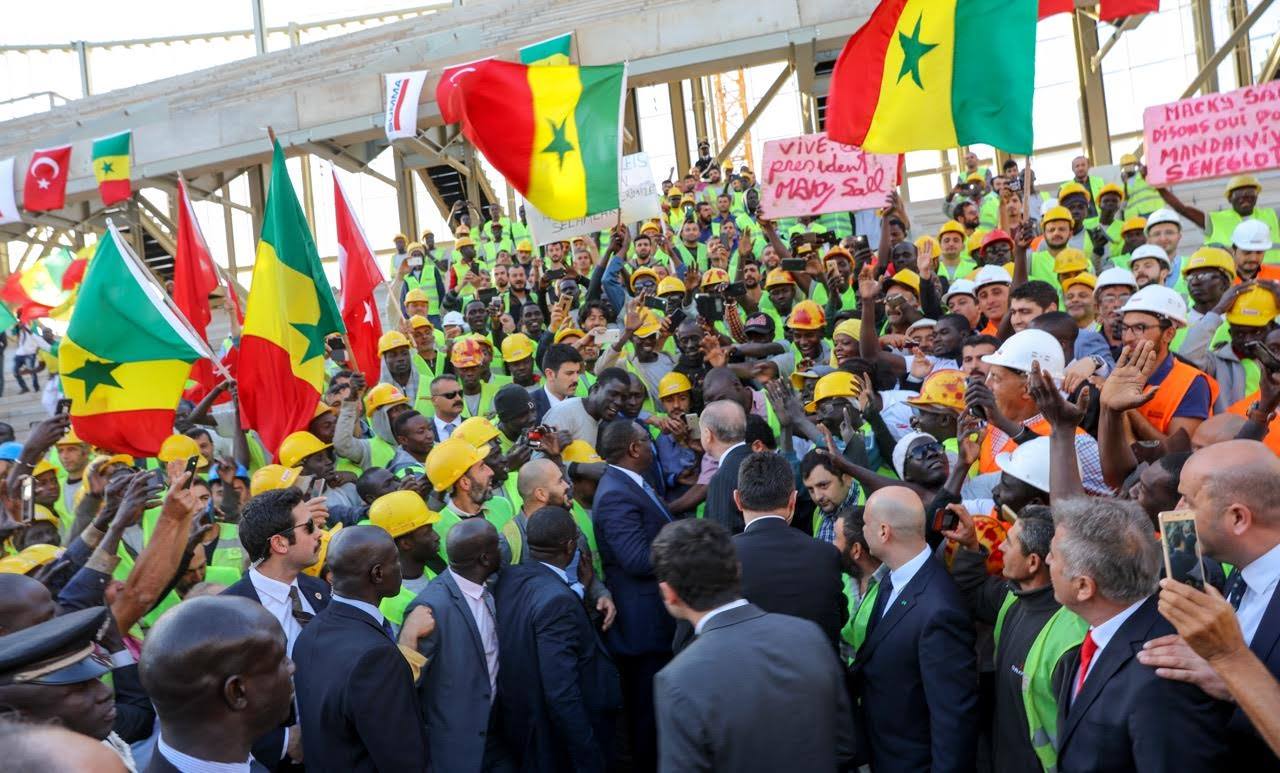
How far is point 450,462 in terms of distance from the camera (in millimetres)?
6203

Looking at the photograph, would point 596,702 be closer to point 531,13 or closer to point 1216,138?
point 1216,138

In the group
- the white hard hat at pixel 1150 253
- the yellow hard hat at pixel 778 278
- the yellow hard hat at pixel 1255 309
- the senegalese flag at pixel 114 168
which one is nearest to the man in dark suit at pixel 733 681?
the yellow hard hat at pixel 1255 309

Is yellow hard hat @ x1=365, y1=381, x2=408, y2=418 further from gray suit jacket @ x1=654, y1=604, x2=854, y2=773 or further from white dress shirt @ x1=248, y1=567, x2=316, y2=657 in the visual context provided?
gray suit jacket @ x1=654, y1=604, x2=854, y2=773

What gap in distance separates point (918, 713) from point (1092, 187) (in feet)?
35.2

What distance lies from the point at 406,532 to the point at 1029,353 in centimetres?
283

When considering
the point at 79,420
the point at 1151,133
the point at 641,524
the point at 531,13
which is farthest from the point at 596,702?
the point at 531,13

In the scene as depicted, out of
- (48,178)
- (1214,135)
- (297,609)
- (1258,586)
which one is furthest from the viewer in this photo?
(48,178)

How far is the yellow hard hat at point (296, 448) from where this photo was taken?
297 inches

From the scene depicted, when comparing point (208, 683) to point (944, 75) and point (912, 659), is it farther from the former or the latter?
point (944, 75)

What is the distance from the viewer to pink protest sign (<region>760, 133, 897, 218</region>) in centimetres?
1093

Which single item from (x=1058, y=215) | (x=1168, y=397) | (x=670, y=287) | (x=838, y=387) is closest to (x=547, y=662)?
(x=838, y=387)

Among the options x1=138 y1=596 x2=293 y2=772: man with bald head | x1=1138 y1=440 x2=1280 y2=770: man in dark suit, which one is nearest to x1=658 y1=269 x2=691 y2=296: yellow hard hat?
x1=1138 y1=440 x2=1280 y2=770: man in dark suit

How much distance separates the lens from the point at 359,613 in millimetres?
4551

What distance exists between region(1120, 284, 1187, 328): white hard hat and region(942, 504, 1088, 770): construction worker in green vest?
209cm
